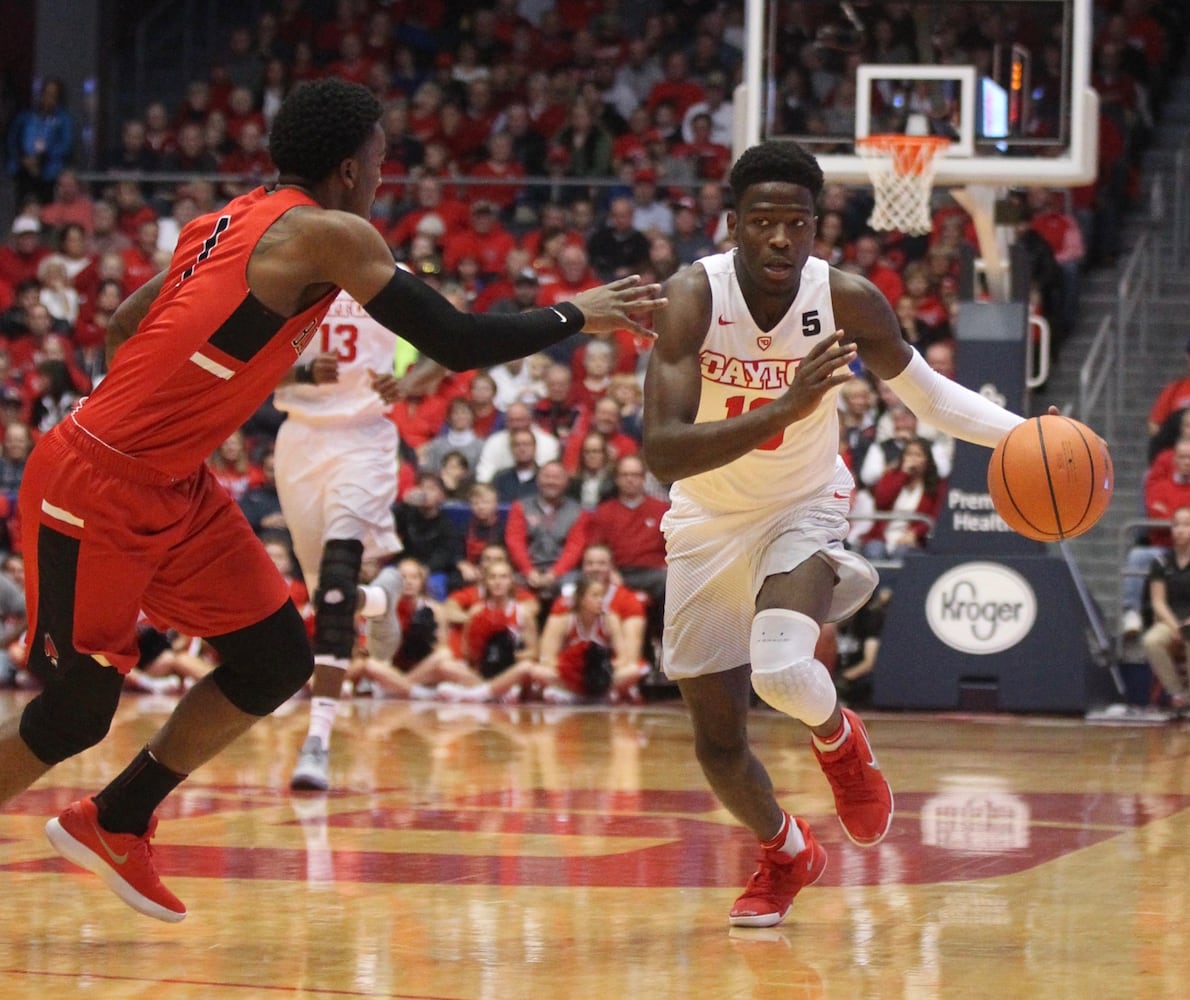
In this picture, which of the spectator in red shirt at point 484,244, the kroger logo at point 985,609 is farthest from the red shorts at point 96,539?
the spectator in red shirt at point 484,244

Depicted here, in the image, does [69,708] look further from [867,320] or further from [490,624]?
[490,624]

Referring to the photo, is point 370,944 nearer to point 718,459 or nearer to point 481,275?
point 718,459

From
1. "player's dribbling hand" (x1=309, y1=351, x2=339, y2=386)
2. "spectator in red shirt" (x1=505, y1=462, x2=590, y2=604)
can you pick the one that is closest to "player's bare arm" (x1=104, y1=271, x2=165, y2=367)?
"player's dribbling hand" (x1=309, y1=351, x2=339, y2=386)

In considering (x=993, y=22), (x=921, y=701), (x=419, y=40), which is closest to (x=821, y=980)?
(x=921, y=701)

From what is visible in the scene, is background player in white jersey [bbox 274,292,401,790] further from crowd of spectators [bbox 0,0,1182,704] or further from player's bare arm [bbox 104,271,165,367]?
player's bare arm [bbox 104,271,165,367]

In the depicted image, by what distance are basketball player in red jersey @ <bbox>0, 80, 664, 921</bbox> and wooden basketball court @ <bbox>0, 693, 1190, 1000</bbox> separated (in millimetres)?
524

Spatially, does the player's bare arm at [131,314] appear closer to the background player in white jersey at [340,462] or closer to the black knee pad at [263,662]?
the black knee pad at [263,662]

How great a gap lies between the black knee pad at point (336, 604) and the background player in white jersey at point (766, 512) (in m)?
3.00

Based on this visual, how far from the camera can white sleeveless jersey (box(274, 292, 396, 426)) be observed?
868cm

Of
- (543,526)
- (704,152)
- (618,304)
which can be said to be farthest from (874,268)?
(618,304)

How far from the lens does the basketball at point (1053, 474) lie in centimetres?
562

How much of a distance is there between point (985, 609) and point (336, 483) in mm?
4693

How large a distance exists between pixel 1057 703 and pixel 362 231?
7.91 meters

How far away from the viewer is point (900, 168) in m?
11.5
